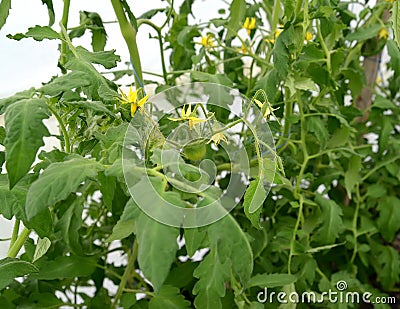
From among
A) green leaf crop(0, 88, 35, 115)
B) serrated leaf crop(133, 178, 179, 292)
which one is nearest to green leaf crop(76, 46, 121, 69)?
green leaf crop(0, 88, 35, 115)

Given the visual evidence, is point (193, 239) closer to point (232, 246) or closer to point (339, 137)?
point (232, 246)

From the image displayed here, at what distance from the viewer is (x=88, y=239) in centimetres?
87

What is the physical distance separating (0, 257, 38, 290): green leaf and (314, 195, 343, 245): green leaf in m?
0.45

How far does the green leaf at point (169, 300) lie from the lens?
26.2 inches

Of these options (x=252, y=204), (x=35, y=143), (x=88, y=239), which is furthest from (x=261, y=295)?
(x=35, y=143)

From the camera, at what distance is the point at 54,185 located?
0.41 m

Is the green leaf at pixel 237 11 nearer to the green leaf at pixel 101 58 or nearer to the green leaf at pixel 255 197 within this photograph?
the green leaf at pixel 101 58

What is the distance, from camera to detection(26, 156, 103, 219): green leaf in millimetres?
404

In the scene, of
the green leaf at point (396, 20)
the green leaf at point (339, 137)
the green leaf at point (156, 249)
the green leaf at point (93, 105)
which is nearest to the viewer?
the green leaf at point (156, 249)

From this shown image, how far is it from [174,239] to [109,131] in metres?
0.16

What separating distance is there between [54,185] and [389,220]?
744 mm

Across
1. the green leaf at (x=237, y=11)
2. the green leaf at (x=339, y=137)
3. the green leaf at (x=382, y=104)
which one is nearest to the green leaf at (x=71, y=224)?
the green leaf at (x=237, y=11)

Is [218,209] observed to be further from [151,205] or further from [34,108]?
[34,108]

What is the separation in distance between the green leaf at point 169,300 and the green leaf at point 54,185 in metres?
0.27
